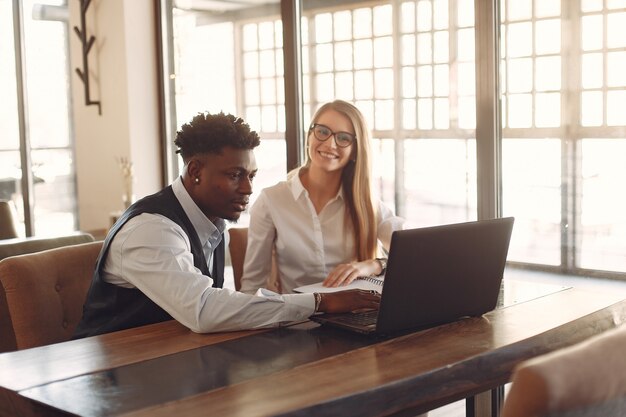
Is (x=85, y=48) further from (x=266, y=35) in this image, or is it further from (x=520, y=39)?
A: (x=520, y=39)

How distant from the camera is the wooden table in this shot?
144cm

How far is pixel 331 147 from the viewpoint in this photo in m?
2.74

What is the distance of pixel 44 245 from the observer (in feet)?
9.62

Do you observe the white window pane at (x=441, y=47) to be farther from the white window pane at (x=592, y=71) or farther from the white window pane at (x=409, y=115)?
the white window pane at (x=592, y=71)

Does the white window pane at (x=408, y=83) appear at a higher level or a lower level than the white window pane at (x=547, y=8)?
lower

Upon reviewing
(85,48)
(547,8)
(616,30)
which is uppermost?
(85,48)

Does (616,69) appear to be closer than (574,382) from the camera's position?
No

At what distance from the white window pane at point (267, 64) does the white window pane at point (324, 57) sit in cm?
34

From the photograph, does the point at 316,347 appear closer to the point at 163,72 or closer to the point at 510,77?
the point at 510,77

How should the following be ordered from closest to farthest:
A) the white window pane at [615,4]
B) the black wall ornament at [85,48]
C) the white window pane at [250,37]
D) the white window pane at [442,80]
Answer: the white window pane at [615,4] → the white window pane at [442,80] → the white window pane at [250,37] → the black wall ornament at [85,48]

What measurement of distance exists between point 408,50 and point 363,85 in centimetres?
31

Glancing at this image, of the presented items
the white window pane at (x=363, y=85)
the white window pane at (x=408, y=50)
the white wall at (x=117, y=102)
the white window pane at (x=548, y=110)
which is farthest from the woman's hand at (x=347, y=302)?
the white wall at (x=117, y=102)

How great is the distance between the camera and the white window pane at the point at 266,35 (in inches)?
167

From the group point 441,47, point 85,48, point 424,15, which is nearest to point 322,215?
point 441,47
